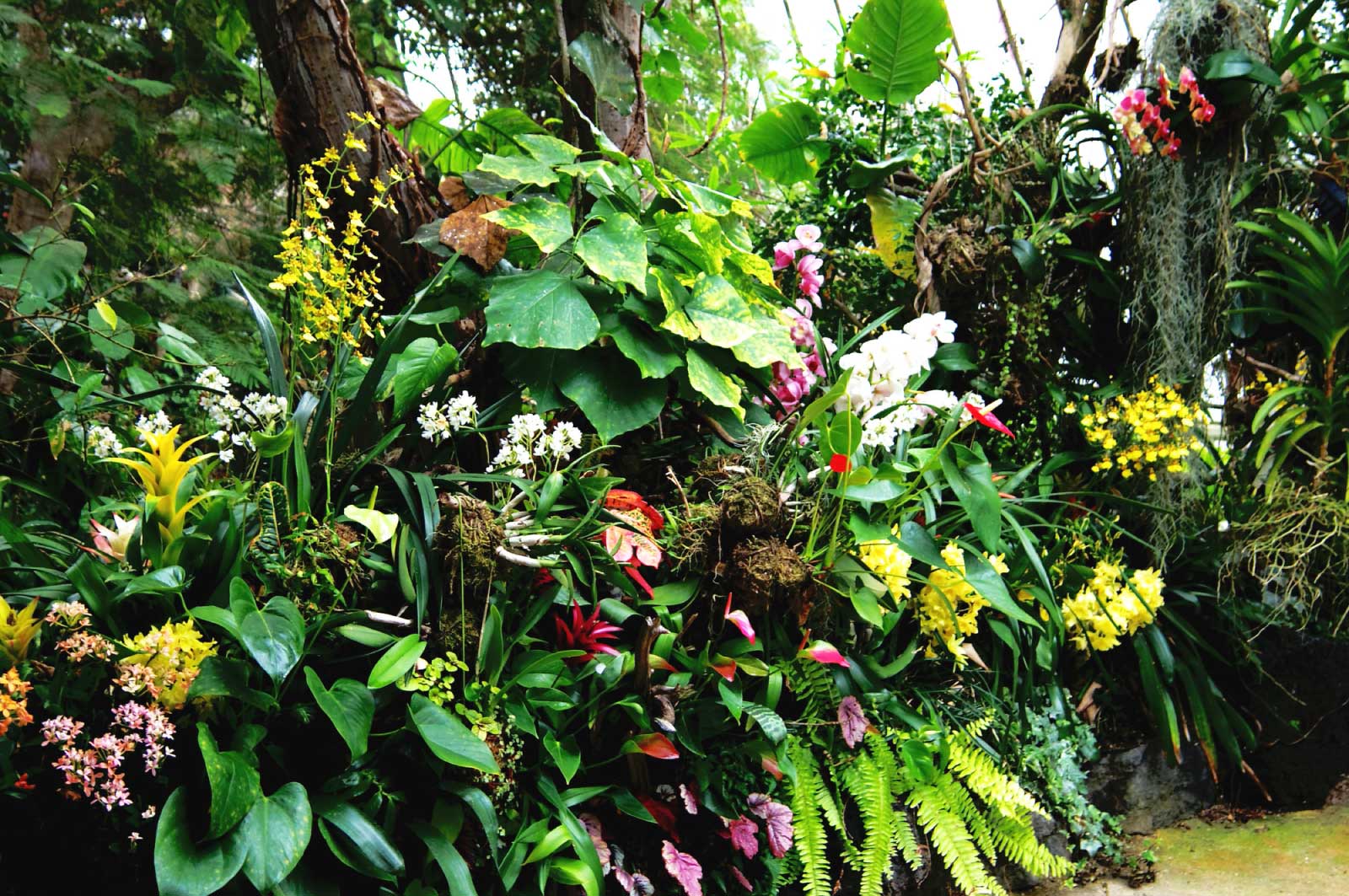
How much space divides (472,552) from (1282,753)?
8.89 ft

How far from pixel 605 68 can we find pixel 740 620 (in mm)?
1787

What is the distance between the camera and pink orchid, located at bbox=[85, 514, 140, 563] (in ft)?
5.27

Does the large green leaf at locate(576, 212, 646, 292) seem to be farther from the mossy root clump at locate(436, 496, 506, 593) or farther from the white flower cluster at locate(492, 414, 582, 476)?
the mossy root clump at locate(436, 496, 506, 593)

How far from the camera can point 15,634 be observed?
1.37 m

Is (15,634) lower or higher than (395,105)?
lower

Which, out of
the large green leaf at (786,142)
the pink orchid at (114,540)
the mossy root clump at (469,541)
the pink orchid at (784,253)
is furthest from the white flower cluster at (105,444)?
the large green leaf at (786,142)

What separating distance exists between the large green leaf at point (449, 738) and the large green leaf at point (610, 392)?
745 millimetres

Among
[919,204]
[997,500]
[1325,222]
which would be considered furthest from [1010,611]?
[1325,222]

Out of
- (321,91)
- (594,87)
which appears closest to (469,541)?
(321,91)

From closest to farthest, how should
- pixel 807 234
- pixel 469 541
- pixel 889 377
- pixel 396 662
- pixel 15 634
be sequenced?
pixel 15 634, pixel 396 662, pixel 469 541, pixel 889 377, pixel 807 234

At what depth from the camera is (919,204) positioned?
320cm

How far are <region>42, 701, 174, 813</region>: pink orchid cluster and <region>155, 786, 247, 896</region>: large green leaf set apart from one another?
0.23 ft

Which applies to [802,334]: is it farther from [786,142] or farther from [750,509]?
[786,142]

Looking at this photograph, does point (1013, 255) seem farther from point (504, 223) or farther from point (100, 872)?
point (100, 872)
